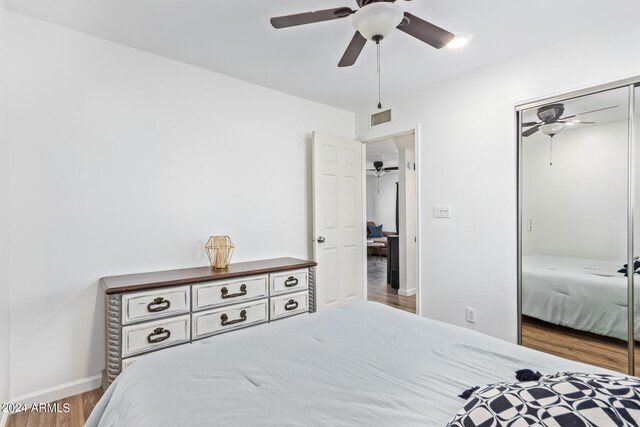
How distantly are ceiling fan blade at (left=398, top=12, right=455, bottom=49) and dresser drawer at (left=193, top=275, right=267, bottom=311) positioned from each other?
198 cm

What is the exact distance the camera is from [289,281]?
282 centimetres

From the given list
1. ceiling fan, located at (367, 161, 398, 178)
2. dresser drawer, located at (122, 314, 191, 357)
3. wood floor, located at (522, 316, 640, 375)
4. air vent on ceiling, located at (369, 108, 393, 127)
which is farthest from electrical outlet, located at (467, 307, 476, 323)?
ceiling fan, located at (367, 161, 398, 178)

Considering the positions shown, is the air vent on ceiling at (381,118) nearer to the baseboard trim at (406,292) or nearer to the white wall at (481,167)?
the white wall at (481,167)

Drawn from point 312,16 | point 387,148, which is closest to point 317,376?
point 312,16

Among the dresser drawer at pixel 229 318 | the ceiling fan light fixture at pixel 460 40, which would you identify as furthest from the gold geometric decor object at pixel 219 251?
the ceiling fan light fixture at pixel 460 40

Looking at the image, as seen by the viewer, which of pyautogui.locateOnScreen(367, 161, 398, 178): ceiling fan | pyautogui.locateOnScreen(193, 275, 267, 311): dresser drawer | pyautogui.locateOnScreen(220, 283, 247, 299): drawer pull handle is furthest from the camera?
pyautogui.locateOnScreen(367, 161, 398, 178): ceiling fan

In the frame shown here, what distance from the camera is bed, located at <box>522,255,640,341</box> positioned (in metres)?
2.20

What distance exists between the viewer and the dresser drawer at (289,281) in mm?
2730

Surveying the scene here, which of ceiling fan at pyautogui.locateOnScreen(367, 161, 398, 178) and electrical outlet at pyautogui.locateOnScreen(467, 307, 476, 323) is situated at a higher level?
ceiling fan at pyautogui.locateOnScreen(367, 161, 398, 178)

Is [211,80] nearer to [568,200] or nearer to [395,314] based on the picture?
[395,314]

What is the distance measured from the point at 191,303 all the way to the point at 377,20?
206 cm

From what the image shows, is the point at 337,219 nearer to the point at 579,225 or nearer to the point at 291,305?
the point at 291,305

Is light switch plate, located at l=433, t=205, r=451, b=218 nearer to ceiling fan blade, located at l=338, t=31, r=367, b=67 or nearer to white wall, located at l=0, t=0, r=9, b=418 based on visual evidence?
ceiling fan blade, located at l=338, t=31, r=367, b=67

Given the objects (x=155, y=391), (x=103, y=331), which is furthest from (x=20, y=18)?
(x=155, y=391)
